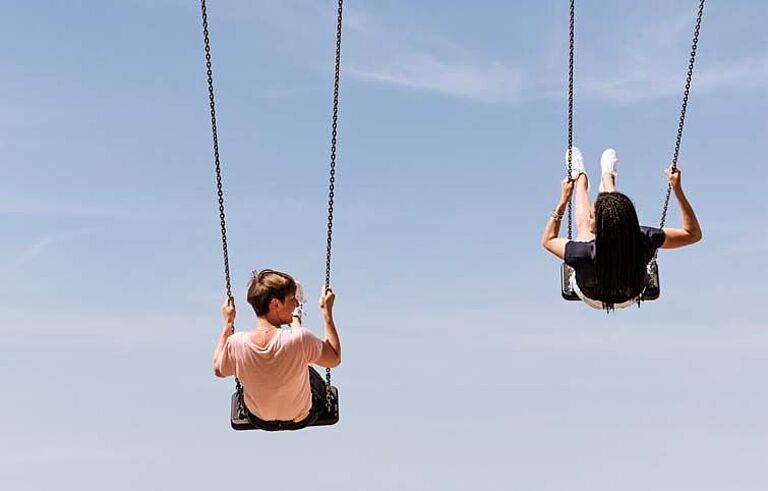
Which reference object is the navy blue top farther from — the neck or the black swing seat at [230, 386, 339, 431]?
the neck

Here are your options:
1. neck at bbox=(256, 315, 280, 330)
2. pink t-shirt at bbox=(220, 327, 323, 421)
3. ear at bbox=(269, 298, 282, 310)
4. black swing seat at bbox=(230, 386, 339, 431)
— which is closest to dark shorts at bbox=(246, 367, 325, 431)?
black swing seat at bbox=(230, 386, 339, 431)

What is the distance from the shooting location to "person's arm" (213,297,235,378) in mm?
8414

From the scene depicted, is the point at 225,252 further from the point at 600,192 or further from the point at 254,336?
the point at 600,192

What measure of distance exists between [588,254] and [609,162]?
3.50ft

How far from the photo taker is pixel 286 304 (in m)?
8.29

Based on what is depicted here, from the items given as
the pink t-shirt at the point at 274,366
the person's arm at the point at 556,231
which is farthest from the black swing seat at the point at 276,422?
the person's arm at the point at 556,231

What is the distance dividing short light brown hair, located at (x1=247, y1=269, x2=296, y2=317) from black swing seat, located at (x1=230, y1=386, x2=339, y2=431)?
0.78 meters

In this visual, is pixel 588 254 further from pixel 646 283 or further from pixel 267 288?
pixel 267 288

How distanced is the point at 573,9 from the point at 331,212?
7.20 ft

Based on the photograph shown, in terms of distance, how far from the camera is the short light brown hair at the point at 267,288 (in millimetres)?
8242

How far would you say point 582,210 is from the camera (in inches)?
386

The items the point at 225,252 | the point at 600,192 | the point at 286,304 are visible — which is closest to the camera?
the point at 286,304

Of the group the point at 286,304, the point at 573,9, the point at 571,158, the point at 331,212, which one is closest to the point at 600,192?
the point at 571,158

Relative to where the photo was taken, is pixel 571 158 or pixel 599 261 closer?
pixel 599 261
